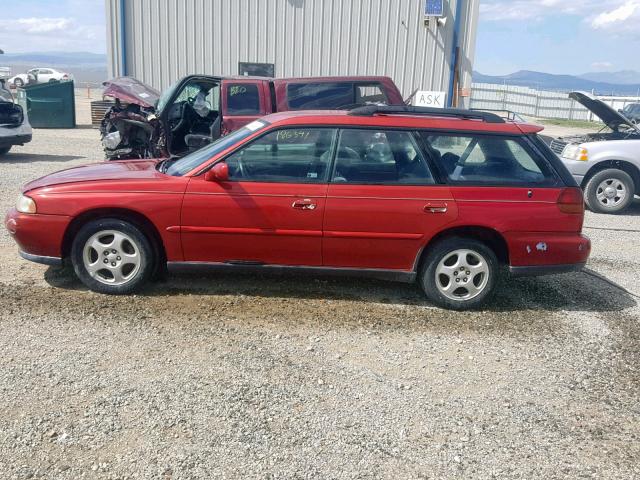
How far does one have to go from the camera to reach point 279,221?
189 inches

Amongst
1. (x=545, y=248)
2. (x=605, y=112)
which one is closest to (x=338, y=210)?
(x=545, y=248)

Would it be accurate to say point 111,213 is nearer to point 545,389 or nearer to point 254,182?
point 254,182

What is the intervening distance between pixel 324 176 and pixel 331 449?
235 cm

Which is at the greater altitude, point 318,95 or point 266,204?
point 318,95

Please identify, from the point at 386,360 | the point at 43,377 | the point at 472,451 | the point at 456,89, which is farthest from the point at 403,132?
the point at 456,89

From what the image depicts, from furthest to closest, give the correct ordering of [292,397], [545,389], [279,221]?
[279,221] → [545,389] → [292,397]

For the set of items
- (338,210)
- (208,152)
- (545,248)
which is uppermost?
(208,152)

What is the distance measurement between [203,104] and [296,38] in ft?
28.8

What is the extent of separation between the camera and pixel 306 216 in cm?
479

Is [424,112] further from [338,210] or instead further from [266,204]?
[266,204]

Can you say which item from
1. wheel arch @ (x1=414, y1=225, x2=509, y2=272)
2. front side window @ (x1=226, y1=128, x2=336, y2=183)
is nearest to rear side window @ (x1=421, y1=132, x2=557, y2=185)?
wheel arch @ (x1=414, y1=225, x2=509, y2=272)

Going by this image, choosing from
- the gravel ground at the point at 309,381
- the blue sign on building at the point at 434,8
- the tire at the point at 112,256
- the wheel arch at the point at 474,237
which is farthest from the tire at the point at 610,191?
the blue sign on building at the point at 434,8

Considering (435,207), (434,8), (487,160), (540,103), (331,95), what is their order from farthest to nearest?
1. (540,103)
2. (434,8)
3. (331,95)
4. (487,160)
5. (435,207)

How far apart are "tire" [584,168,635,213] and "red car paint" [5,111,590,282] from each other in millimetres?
5251
